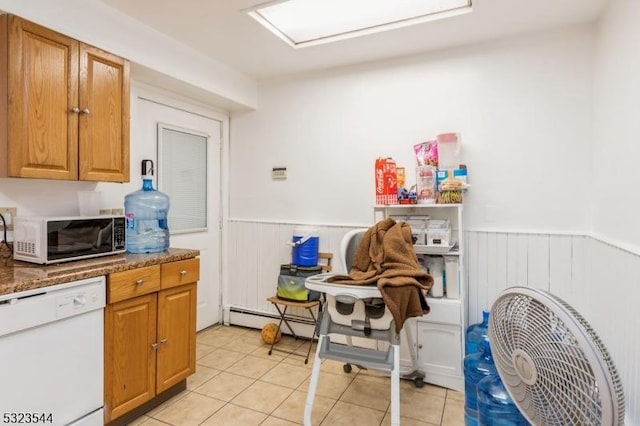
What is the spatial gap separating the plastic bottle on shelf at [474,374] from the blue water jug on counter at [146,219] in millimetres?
2125

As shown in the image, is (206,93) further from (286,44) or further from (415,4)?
(415,4)

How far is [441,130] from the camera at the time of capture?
2881 mm

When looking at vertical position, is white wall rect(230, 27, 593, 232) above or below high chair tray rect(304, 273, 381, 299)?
above

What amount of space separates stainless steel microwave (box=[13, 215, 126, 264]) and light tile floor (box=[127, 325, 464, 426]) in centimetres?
104

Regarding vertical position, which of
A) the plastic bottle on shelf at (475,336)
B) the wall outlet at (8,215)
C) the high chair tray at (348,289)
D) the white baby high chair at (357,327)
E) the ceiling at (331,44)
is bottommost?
the plastic bottle on shelf at (475,336)

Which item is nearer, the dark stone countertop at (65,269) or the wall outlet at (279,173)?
the dark stone countertop at (65,269)

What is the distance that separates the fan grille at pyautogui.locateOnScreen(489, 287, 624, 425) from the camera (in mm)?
766

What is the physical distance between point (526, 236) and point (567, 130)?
772 mm

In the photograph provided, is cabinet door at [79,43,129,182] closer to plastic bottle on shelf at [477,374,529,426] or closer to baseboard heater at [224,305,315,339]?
baseboard heater at [224,305,315,339]

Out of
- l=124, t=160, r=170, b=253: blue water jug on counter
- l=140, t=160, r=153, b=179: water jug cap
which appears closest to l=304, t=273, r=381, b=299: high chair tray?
l=124, t=160, r=170, b=253: blue water jug on counter

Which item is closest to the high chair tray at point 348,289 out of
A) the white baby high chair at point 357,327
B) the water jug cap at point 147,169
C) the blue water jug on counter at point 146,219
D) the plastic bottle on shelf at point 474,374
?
the white baby high chair at point 357,327

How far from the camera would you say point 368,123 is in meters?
3.14

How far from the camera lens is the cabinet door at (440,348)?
8.32 ft

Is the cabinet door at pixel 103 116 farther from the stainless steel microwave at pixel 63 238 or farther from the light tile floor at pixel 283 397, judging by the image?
the light tile floor at pixel 283 397
